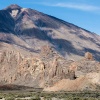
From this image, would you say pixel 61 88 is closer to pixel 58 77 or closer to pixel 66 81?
pixel 66 81

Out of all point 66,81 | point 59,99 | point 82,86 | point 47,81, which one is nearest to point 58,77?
point 47,81

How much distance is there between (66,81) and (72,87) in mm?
8654

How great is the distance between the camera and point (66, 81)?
165375 millimetres

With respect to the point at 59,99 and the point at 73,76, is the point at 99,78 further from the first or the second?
the point at 59,99

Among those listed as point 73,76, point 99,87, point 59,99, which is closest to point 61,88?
point 99,87

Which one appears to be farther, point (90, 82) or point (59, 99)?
point (90, 82)

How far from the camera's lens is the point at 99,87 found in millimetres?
153625

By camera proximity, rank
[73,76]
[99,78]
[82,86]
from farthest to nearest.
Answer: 1. [73,76]
2. [99,78]
3. [82,86]

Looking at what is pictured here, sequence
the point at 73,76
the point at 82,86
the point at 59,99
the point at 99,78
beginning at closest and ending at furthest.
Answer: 1. the point at 59,99
2. the point at 82,86
3. the point at 99,78
4. the point at 73,76

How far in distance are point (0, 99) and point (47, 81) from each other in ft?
363

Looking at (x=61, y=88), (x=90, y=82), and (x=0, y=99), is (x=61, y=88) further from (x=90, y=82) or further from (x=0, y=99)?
(x=0, y=99)

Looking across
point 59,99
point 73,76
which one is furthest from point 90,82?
point 59,99

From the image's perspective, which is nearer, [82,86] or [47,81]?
[82,86]

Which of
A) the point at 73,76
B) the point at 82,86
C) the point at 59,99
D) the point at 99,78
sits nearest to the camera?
the point at 59,99
